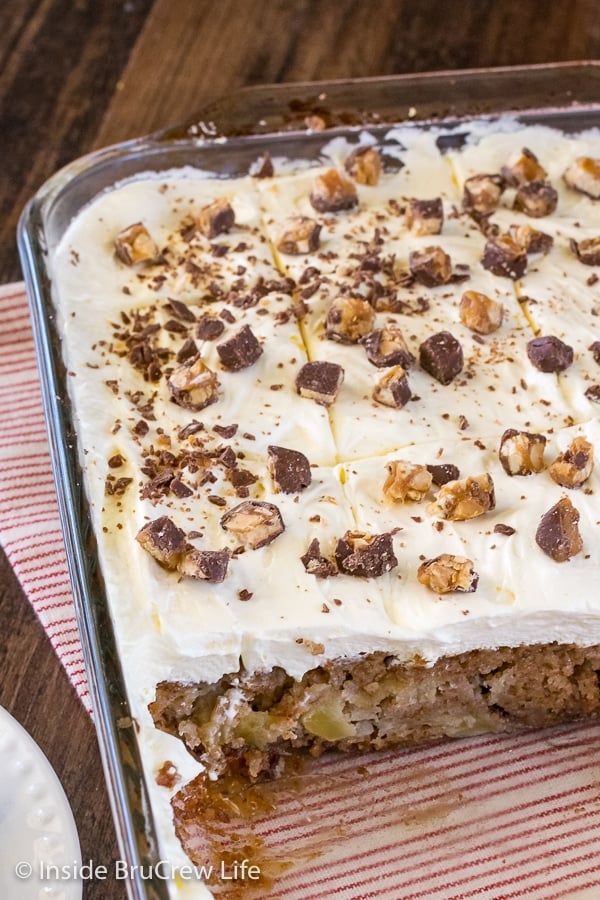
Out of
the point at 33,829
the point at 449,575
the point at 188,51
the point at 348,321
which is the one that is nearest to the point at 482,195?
the point at 348,321

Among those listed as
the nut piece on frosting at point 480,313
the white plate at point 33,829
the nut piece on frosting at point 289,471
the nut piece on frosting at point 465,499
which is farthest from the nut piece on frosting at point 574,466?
the white plate at point 33,829

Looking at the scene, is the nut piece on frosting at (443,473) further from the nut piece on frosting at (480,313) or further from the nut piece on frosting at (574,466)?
the nut piece on frosting at (480,313)

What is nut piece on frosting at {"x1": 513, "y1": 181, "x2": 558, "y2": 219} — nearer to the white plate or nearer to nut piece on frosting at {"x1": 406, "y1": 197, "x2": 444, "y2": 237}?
nut piece on frosting at {"x1": 406, "y1": 197, "x2": 444, "y2": 237}

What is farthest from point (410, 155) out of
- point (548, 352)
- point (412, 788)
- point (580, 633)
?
point (412, 788)

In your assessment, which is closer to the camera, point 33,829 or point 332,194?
point 33,829

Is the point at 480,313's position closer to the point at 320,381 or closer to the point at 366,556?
the point at 320,381

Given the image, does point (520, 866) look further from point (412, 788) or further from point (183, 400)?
point (183, 400)
